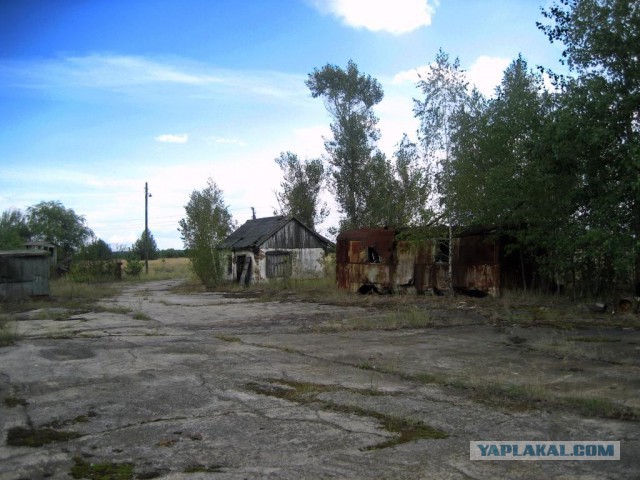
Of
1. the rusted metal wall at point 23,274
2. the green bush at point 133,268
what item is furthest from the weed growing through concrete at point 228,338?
the green bush at point 133,268

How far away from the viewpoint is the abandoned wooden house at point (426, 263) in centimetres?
1840

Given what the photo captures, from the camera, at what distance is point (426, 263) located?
68.3 ft

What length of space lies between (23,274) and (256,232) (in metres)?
15.4

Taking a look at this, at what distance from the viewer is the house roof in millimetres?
33487

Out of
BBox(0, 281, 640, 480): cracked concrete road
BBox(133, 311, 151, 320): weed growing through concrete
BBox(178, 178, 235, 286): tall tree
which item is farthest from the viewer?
BBox(178, 178, 235, 286): tall tree

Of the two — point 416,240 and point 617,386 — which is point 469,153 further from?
point 617,386

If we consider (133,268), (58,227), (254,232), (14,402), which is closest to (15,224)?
(58,227)

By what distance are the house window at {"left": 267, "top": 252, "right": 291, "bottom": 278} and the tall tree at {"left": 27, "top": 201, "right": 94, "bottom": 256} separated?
33.4 metres

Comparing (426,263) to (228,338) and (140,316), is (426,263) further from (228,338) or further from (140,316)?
(228,338)

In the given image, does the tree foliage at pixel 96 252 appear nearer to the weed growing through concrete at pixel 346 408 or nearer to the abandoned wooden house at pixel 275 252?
the abandoned wooden house at pixel 275 252

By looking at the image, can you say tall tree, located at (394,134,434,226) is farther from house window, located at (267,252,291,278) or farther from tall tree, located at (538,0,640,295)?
house window, located at (267,252,291,278)

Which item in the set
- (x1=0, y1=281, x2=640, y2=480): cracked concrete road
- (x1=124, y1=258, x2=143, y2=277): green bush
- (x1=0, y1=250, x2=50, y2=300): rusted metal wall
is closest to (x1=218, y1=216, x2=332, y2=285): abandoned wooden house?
(x1=0, y1=250, x2=50, y2=300): rusted metal wall

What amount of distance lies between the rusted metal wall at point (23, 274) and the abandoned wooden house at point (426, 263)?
12.6 metres

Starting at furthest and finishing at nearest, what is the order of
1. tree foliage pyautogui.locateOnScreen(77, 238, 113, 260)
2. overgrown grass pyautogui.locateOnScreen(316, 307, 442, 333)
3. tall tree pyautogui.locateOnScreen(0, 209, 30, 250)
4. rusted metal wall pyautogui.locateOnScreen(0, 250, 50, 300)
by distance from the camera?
tall tree pyautogui.locateOnScreen(0, 209, 30, 250), tree foliage pyautogui.locateOnScreen(77, 238, 113, 260), rusted metal wall pyautogui.locateOnScreen(0, 250, 50, 300), overgrown grass pyautogui.locateOnScreen(316, 307, 442, 333)
